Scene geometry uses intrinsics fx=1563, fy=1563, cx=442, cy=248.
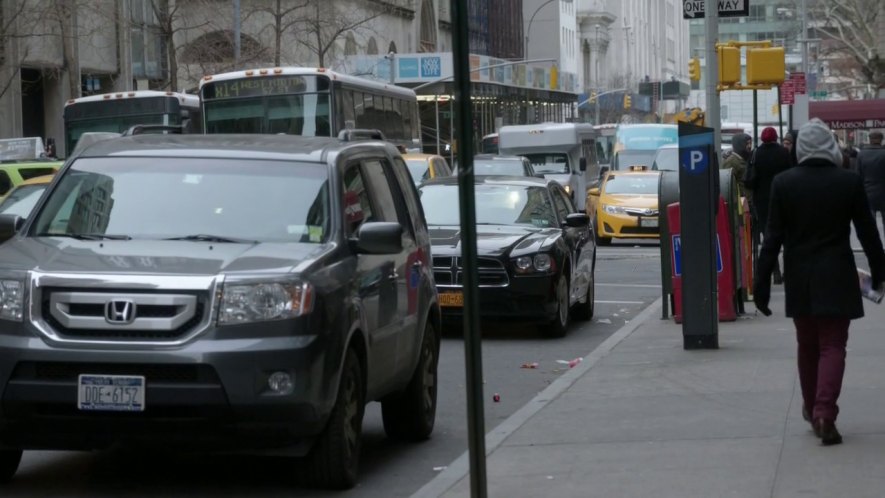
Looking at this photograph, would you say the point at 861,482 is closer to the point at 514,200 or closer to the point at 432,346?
the point at 432,346

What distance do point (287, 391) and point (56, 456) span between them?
235cm

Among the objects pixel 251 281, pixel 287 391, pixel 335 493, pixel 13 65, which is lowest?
pixel 335 493

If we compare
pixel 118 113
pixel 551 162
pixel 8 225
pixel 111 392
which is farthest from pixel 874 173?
pixel 551 162

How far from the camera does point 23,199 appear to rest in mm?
18422

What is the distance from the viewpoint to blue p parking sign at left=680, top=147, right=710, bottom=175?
13.0 metres

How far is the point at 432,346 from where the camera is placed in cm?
987

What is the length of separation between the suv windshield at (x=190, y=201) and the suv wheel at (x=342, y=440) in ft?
2.54

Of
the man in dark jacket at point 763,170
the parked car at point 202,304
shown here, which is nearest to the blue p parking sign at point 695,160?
the parked car at point 202,304

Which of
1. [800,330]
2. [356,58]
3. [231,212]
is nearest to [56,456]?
[231,212]

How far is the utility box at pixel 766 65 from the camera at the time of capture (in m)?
16.9

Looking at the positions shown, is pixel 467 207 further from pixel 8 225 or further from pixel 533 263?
pixel 533 263

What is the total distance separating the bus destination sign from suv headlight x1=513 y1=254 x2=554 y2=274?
13.8 metres

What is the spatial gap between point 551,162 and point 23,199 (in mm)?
26500

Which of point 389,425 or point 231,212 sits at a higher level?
point 231,212
